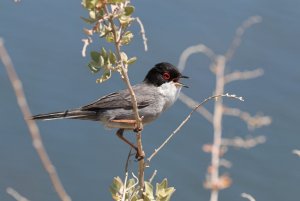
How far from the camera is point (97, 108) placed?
492cm

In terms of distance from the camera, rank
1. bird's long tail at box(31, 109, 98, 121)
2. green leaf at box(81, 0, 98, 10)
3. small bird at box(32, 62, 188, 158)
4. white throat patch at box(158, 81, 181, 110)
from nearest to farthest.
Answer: green leaf at box(81, 0, 98, 10) → bird's long tail at box(31, 109, 98, 121) → small bird at box(32, 62, 188, 158) → white throat patch at box(158, 81, 181, 110)

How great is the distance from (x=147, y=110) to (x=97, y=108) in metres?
0.37

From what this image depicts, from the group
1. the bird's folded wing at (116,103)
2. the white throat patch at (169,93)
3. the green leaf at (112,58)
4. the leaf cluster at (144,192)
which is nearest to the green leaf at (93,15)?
the green leaf at (112,58)

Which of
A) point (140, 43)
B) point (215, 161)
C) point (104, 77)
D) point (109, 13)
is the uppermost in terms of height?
point (109, 13)

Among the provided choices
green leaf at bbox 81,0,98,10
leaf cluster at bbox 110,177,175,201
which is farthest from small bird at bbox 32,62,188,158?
green leaf at bbox 81,0,98,10

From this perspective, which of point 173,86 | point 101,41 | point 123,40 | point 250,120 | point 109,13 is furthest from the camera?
point 101,41

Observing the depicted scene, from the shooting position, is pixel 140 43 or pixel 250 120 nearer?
pixel 250 120

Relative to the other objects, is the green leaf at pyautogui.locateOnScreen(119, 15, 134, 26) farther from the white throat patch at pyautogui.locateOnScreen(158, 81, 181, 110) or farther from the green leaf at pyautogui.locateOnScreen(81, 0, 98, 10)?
the white throat patch at pyautogui.locateOnScreen(158, 81, 181, 110)

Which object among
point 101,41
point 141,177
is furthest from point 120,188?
point 101,41

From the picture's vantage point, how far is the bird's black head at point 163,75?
16.7 feet

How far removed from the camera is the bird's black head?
508cm

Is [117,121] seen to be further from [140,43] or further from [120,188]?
[140,43]

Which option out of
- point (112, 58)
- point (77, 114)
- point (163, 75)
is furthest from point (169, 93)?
point (112, 58)

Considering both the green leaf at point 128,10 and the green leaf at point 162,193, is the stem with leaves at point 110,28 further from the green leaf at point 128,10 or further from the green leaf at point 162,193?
the green leaf at point 162,193
